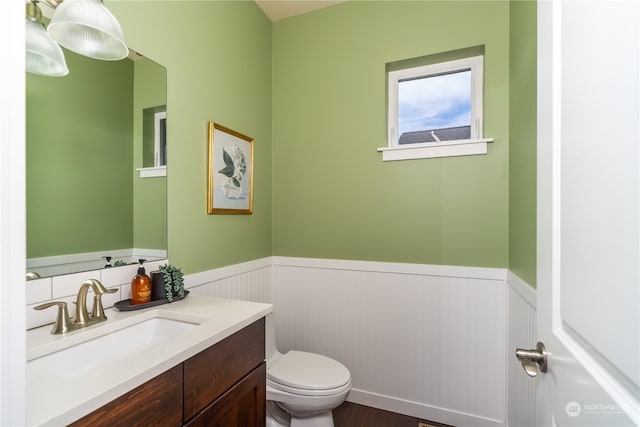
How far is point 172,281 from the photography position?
4.23 feet

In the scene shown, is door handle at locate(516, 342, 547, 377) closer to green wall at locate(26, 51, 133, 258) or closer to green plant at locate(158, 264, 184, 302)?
green plant at locate(158, 264, 184, 302)

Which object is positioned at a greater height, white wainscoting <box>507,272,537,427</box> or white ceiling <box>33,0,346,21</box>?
white ceiling <box>33,0,346,21</box>

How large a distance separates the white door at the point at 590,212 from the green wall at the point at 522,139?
640mm

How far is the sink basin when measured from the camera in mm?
840

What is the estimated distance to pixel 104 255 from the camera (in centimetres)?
119

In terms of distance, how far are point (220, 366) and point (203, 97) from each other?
1.32m

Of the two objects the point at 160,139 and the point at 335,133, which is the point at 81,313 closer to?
the point at 160,139

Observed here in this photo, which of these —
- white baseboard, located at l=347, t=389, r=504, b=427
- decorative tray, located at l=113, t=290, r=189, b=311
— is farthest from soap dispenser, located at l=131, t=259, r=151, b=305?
white baseboard, located at l=347, t=389, r=504, b=427

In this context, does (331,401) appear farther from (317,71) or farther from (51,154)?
(317,71)

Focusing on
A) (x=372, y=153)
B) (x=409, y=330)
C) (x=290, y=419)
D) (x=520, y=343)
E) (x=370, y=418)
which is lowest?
(x=370, y=418)

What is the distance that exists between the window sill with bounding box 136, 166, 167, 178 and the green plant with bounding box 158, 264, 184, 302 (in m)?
0.41

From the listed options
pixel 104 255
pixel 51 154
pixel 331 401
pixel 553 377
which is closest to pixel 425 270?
pixel 331 401

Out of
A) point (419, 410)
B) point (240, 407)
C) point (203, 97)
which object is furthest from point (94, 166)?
point (419, 410)

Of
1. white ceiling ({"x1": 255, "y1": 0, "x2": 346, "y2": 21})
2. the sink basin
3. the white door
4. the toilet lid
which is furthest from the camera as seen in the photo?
white ceiling ({"x1": 255, "y1": 0, "x2": 346, "y2": 21})
